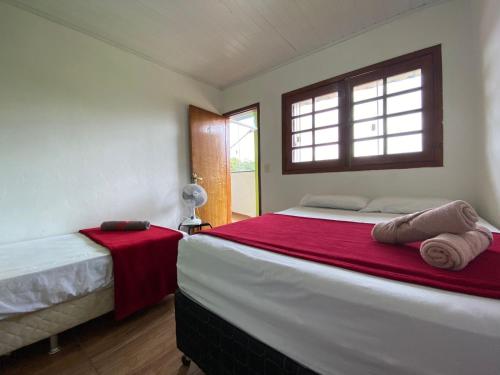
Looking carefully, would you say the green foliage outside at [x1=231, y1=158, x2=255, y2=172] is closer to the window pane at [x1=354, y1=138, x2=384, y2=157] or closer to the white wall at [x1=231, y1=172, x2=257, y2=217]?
the white wall at [x1=231, y1=172, x2=257, y2=217]

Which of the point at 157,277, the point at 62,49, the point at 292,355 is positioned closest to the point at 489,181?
the point at 292,355

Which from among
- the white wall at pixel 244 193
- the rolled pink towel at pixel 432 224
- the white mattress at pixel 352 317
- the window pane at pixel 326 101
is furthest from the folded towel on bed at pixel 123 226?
the white wall at pixel 244 193

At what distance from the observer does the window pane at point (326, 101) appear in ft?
8.29

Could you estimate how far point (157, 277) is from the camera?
1.68 m

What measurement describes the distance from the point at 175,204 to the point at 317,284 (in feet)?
8.78

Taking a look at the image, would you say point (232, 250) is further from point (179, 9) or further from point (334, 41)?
point (334, 41)

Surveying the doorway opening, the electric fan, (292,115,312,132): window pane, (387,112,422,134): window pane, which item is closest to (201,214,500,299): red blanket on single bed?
(387,112,422,134): window pane

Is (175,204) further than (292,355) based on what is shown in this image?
Yes

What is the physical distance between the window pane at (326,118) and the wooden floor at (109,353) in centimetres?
262

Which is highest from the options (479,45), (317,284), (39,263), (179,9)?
(179,9)

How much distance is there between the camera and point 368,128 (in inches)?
90.7

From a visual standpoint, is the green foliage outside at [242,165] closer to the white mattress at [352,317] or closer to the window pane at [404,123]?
the window pane at [404,123]

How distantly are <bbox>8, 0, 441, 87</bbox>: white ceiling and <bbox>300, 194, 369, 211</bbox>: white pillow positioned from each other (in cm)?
182

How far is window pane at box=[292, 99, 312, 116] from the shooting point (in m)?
2.75
